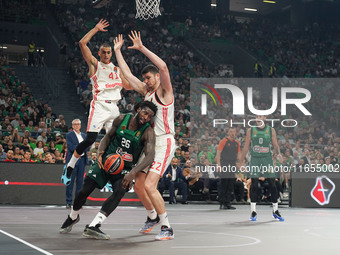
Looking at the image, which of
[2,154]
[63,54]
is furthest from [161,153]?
[63,54]

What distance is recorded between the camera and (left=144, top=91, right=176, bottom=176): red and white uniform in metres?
7.32

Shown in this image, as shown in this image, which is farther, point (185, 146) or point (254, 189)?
point (185, 146)

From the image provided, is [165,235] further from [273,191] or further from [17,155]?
[17,155]

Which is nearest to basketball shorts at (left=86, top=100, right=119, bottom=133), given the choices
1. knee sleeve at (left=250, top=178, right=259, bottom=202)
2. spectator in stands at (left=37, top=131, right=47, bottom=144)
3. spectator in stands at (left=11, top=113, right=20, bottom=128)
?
knee sleeve at (left=250, top=178, right=259, bottom=202)

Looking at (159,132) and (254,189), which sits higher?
(159,132)

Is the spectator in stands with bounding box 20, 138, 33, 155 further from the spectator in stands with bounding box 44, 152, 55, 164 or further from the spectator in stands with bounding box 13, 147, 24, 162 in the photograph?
the spectator in stands with bounding box 44, 152, 55, 164

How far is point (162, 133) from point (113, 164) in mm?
839

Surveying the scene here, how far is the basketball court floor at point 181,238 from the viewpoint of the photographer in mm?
5992

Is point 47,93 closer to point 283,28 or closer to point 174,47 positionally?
point 174,47

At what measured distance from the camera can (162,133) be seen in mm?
7430

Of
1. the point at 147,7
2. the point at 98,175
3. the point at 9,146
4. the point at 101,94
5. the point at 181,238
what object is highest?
the point at 147,7

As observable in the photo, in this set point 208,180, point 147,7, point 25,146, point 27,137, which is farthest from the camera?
point 27,137

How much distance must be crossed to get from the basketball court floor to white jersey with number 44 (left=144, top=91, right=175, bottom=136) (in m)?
1.44

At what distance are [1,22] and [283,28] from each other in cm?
1860
